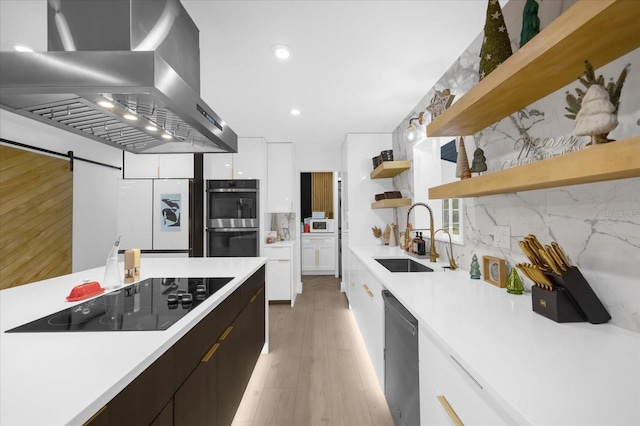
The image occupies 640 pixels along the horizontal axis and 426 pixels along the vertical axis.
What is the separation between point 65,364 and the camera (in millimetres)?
727

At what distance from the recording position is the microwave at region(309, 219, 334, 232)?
6.33 meters

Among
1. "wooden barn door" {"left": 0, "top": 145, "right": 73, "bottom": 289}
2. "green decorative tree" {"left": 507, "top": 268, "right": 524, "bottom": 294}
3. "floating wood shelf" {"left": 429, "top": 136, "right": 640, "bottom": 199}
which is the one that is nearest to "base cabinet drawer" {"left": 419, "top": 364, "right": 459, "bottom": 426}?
"green decorative tree" {"left": 507, "top": 268, "right": 524, "bottom": 294}

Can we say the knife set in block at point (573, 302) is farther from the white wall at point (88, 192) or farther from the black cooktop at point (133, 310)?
the white wall at point (88, 192)

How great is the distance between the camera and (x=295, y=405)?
1.96m

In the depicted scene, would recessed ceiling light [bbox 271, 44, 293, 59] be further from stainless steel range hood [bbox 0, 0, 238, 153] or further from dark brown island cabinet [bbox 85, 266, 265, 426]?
dark brown island cabinet [bbox 85, 266, 265, 426]

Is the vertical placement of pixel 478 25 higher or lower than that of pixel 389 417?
higher

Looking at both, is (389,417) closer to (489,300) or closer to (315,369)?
(315,369)

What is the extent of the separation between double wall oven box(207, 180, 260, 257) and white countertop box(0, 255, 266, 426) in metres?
2.81

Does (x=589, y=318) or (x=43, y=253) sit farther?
(x=43, y=253)

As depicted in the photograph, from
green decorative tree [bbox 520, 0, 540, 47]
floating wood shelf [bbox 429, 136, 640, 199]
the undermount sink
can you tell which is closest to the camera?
floating wood shelf [bbox 429, 136, 640, 199]

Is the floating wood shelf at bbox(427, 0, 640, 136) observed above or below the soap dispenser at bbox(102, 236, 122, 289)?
above

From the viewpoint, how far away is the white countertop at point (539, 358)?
58 cm

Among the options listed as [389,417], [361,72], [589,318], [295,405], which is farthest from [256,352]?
[361,72]

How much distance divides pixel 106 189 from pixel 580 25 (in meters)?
5.21
